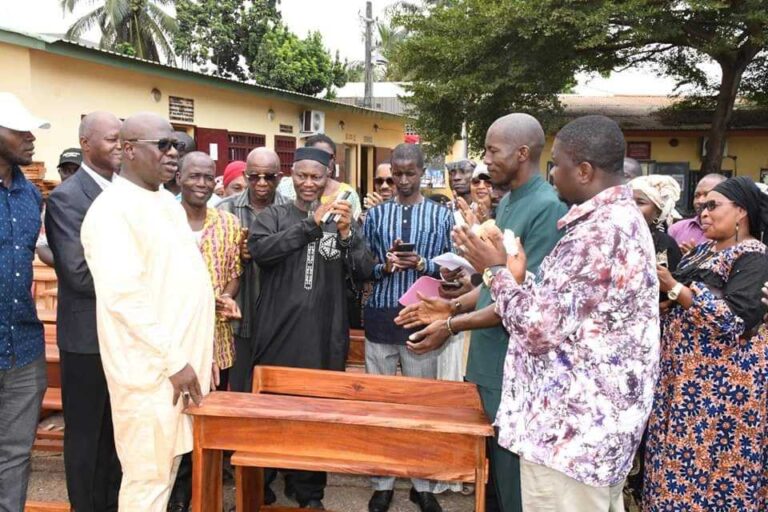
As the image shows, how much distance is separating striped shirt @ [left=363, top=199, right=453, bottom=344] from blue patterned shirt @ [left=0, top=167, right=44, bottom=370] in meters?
1.87

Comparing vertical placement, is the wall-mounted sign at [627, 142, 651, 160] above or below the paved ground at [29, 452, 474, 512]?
above

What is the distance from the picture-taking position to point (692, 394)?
3.48 m

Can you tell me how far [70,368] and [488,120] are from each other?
14.1m

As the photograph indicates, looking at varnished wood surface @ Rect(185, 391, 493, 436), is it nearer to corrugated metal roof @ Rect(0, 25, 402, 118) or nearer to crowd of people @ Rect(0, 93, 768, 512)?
crowd of people @ Rect(0, 93, 768, 512)

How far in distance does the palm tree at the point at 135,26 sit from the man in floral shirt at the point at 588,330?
26860mm

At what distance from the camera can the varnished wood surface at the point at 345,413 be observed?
277 cm

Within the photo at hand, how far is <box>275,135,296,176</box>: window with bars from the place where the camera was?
1614 cm

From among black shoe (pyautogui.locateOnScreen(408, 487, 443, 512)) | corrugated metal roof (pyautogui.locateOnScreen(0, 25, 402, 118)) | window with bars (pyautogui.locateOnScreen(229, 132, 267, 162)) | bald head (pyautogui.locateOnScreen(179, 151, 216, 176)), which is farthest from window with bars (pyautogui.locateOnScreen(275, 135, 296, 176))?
black shoe (pyautogui.locateOnScreen(408, 487, 443, 512))

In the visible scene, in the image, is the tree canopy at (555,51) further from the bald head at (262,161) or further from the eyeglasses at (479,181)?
the bald head at (262,161)

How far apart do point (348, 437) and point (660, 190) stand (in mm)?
2509

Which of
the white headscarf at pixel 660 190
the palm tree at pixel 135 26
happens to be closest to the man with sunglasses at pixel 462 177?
the white headscarf at pixel 660 190

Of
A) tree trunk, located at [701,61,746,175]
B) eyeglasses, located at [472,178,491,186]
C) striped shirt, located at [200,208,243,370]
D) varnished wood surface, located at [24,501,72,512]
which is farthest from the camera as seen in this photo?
tree trunk, located at [701,61,746,175]

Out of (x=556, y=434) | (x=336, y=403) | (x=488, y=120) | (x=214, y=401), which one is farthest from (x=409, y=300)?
(x=488, y=120)

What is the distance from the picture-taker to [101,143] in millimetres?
3619
